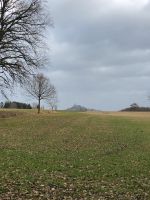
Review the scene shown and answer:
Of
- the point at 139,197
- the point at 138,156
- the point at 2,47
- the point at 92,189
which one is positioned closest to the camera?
the point at 139,197

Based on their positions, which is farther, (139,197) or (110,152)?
(110,152)

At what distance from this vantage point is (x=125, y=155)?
80.1 feet

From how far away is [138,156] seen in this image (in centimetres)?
2406

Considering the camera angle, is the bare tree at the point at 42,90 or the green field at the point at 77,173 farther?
the bare tree at the point at 42,90

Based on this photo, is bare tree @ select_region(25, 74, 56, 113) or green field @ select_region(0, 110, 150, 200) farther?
bare tree @ select_region(25, 74, 56, 113)

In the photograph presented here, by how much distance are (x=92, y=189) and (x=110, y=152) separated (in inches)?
477

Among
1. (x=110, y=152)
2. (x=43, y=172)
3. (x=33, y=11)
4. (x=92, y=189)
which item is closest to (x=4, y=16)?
(x=33, y=11)

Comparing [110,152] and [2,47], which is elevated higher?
[2,47]

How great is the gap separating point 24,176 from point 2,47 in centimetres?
2969

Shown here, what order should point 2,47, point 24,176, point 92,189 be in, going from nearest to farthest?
point 92,189 → point 24,176 → point 2,47

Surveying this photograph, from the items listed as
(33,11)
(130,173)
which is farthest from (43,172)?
(33,11)

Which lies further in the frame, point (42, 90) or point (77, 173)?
point (42, 90)

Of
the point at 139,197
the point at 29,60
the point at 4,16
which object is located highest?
the point at 4,16

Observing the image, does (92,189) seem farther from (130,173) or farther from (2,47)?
(2,47)
